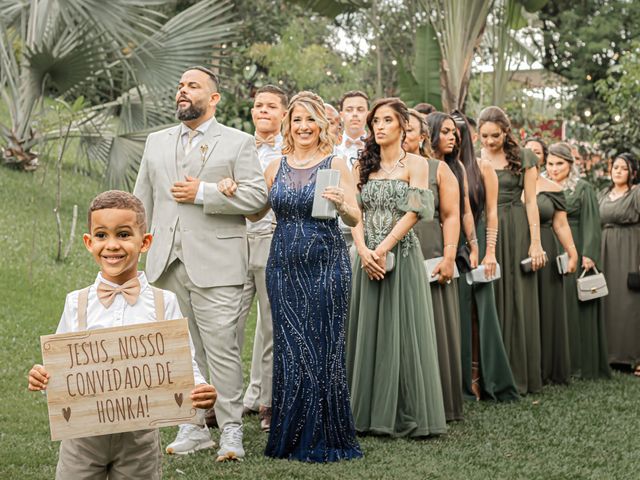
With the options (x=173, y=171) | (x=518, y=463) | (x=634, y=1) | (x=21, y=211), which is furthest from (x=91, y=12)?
(x=634, y=1)

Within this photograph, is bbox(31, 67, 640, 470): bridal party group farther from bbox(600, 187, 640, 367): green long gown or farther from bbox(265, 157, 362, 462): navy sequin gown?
bbox(600, 187, 640, 367): green long gown

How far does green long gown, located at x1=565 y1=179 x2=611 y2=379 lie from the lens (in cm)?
1062

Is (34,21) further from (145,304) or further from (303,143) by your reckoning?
(145,304)

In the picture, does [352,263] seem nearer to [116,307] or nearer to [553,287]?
[553,287]

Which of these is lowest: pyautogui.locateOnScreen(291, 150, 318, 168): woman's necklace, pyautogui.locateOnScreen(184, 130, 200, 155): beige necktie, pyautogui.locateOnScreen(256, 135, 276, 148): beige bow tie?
pyautogui.locateOnScreen(291, 150, 318, 168): woman's necklace

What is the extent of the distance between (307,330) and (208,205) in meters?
1.01

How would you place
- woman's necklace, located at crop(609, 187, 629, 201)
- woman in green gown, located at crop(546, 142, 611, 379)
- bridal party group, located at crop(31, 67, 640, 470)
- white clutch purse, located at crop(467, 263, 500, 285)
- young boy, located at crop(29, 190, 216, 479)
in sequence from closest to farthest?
young boy, located at crop(29, 190, 216, 479) < bridal party group, located at crop(31, 67, 640, 470) < white clutch purse, located at crop(467, 263, 500, 285) < woman in green gown, located at crop(546, 142, 611, 379) < woman's necklace, located at crop(609, 187, 629, 201)

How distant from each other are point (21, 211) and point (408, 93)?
5824 mm

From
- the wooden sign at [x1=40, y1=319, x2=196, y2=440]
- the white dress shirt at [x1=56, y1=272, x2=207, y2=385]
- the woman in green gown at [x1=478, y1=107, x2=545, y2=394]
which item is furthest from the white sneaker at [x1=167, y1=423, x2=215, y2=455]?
the woman in green gown at [x1=478, y1=107, x2=545, y2=394]

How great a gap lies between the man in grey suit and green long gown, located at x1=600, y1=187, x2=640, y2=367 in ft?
19.3

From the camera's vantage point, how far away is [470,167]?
9008 mm

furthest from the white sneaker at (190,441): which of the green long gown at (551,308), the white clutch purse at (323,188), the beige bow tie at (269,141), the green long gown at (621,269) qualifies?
the green long gown at (621,269)

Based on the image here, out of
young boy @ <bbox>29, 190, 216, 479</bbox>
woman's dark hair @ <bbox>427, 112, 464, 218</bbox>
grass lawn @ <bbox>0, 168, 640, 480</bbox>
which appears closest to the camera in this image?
young boy @ <bbox>29, 190, 216, 479</bbox>

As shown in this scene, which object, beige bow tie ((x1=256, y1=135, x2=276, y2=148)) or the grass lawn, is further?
beige bow tie ((x1=256, y1=135, x2=276, y2=148))
